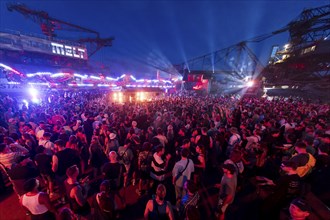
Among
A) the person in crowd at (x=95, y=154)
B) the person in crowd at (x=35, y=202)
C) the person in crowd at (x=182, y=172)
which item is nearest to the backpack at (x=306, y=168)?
the person in crowd at (x=182, y=172)

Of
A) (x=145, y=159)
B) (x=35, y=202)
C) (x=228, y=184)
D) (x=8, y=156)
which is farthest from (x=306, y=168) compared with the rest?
(x=8, y=156)

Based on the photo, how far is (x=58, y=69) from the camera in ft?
129

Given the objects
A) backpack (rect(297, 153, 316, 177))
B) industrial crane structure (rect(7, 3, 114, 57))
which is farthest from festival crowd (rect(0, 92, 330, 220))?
industrial crane structure (rect(7, 3, 114, 57))

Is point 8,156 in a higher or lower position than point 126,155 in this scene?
higher

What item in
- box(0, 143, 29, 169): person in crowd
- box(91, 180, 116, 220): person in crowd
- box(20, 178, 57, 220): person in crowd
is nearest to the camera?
box(20, 178, 57, 220): person in crowd

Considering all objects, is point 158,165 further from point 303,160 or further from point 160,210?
point 303,160

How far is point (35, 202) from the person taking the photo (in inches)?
110

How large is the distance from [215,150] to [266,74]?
41.9 metres

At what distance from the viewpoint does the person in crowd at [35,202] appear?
2.75 m

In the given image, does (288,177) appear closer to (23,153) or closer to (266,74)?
(23,153)

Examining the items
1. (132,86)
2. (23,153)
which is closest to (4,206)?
(23,153)

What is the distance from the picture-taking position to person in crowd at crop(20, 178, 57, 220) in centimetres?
275

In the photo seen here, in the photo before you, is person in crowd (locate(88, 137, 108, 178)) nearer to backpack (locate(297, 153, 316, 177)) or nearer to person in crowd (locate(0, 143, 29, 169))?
person in crowd (locate(0, 143, 29, 169))

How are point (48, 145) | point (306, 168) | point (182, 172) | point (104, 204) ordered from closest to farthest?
1. point (104, 204)
2. point (182, 172)
3. point (306, 168)
4. point (48, 145)
